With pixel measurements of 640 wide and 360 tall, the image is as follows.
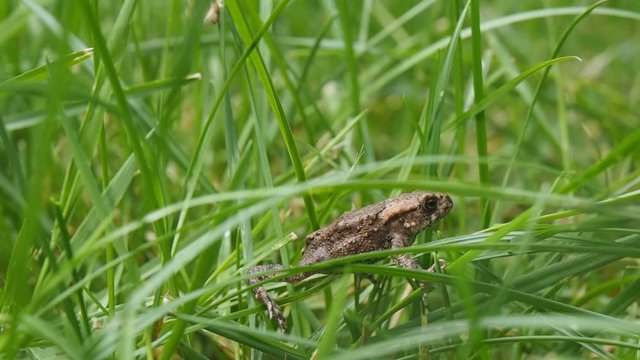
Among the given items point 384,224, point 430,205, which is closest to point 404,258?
point 384,224

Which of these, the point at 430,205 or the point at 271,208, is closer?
the point at 271,208

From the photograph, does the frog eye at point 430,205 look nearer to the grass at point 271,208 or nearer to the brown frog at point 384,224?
the brown frog at point 384,224

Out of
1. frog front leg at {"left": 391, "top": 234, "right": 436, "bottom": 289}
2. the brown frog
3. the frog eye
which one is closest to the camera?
frog front leg at {"left": 391, "top": 234, "right": 436, "bottom": 289}

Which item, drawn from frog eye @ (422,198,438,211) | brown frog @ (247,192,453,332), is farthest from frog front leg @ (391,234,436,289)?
frog eye @ (422,198,438,211)

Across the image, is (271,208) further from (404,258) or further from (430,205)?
(430,205)

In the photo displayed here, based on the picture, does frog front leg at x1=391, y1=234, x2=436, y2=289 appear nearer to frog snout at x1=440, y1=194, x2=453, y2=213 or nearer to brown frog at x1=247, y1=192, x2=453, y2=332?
brown frog at x1=247, y1=192, x2=453, y2=332

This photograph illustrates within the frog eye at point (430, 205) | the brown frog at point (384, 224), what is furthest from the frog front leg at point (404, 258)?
the frog eye at point (430, 205)
